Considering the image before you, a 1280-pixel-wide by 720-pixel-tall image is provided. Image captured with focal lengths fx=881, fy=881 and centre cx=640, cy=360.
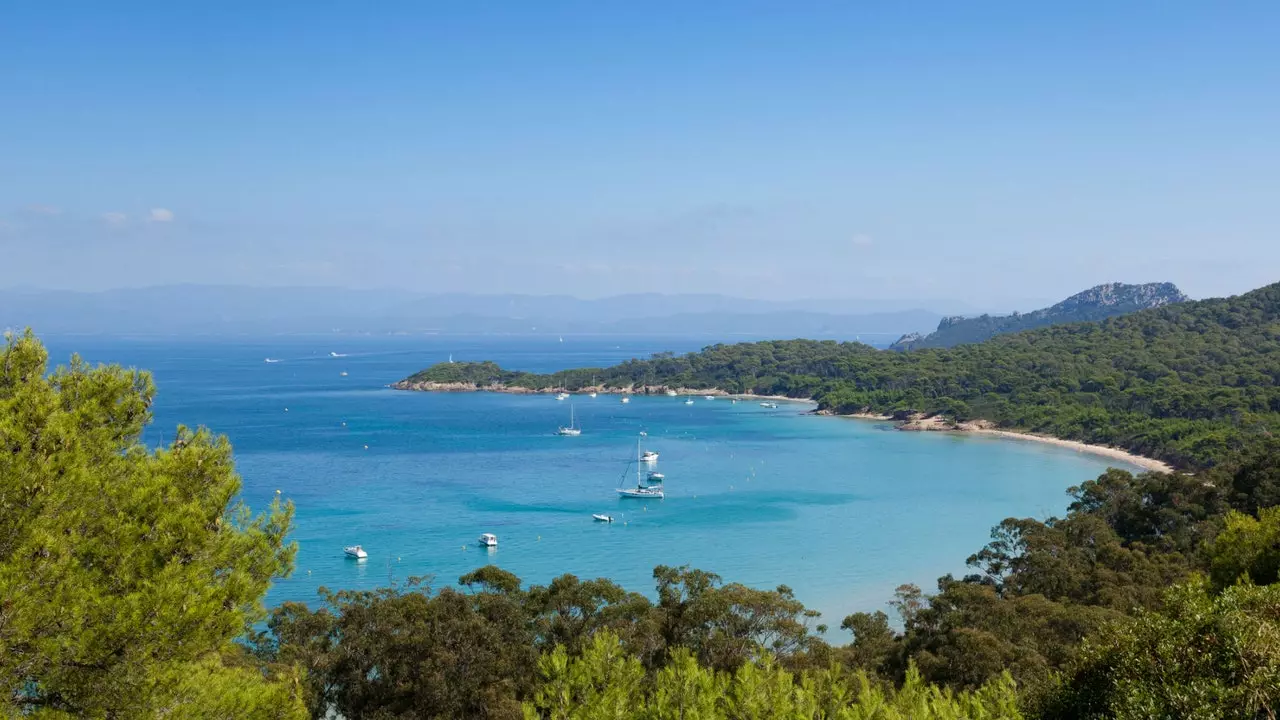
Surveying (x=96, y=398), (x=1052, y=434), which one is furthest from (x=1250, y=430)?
(x=96, y=398)

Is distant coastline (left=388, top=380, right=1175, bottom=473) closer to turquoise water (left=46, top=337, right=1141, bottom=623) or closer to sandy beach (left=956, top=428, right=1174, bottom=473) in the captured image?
sandy beach (left=956, top=428, right=1174, bottom=473)

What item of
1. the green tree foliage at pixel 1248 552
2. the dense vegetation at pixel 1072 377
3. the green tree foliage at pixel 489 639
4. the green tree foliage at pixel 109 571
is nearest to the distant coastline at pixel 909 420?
the dense vegetation at pixel 1072 377

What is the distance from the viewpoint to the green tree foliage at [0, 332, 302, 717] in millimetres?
5758

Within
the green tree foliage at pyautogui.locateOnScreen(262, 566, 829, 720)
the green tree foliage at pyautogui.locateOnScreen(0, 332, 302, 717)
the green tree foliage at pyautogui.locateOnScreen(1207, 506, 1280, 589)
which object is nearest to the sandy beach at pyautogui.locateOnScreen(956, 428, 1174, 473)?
the green tree foliage at pyautogui.locateOnScreen(1207, 506, 1280, 589)

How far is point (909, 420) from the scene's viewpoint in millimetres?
72562

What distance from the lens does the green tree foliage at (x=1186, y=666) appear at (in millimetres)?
6258

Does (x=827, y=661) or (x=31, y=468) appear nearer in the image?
(x=31, y=468)

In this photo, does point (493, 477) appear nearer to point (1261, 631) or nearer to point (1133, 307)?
point (1261, 631)

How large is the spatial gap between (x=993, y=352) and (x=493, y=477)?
57.9 metres

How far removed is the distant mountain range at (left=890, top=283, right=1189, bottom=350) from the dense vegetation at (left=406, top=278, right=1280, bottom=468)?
72.2m

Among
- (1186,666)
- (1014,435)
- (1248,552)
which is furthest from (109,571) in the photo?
(1014,435)

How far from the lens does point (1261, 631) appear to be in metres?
6.61

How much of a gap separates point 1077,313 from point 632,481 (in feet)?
524

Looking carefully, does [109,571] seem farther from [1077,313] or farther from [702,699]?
[1077,313]
